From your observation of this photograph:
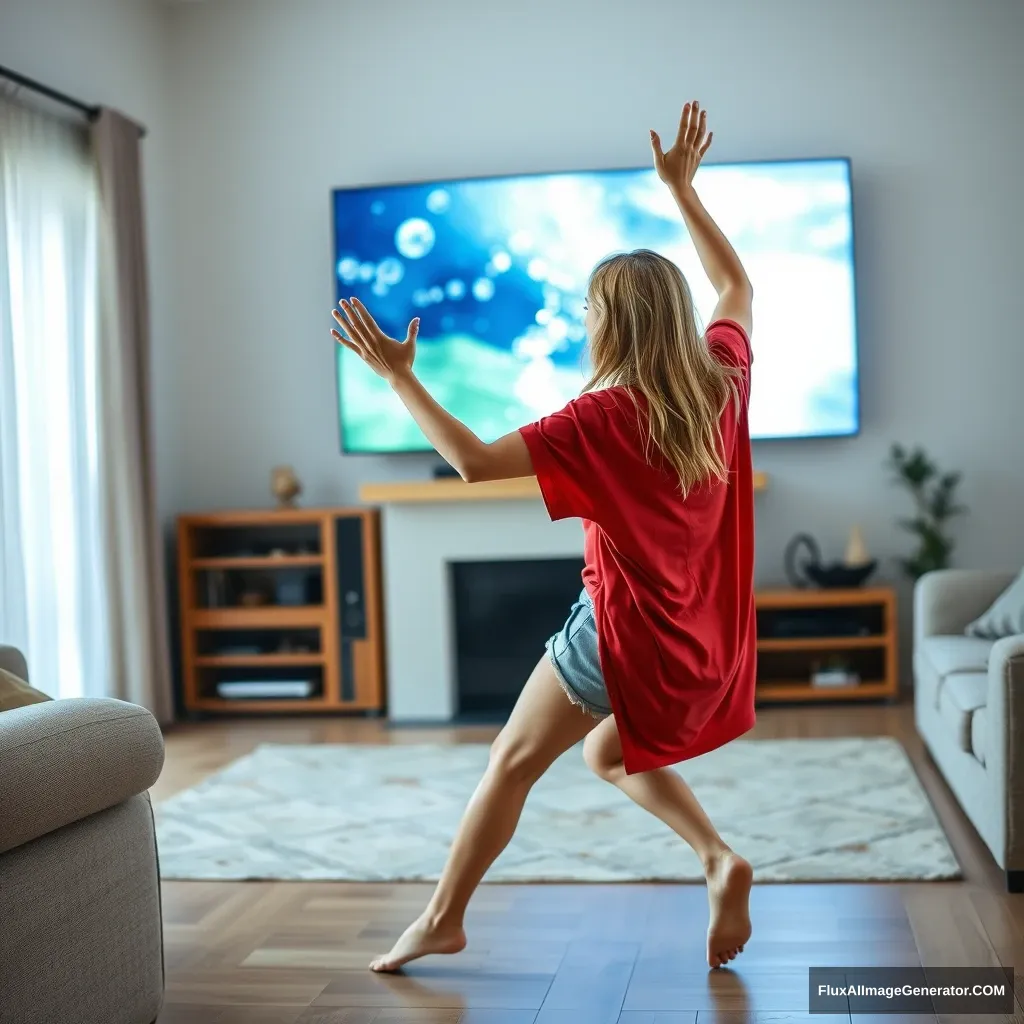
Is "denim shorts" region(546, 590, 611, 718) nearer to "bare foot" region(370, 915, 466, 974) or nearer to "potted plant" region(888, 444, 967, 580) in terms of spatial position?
"bare foot" region(370, 915, 466, 974)

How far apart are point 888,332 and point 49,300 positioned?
3223 millimetres

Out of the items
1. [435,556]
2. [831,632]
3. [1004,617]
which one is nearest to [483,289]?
[435,556]

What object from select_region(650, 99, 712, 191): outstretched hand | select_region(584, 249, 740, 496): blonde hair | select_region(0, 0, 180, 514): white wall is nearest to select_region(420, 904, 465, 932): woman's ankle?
select_region(584, 249, 740, 496): blonde hair

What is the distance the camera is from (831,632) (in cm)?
502

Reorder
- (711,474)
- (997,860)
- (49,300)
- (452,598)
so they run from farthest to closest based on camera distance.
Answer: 1. (452,598)
2. (49,300)
3. (997,860)
4. (711,474)

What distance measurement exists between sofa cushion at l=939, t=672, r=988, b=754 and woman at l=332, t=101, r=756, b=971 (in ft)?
3.20

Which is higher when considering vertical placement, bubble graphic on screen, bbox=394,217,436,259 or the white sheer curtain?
bubble graphic on screen, bbox=394,217,436,259

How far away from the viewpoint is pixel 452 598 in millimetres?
5152

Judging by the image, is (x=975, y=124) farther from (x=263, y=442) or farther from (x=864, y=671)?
(x=263, y=442)

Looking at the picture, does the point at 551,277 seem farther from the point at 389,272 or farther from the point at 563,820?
the point at 563,820

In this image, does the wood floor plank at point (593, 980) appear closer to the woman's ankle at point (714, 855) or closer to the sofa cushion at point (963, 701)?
the woman's ankle at point (714, 855)

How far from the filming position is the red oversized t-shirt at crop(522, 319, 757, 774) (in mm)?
1965

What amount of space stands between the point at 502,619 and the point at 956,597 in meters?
1.93

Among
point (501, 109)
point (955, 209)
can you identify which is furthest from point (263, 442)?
point (955, 209)
